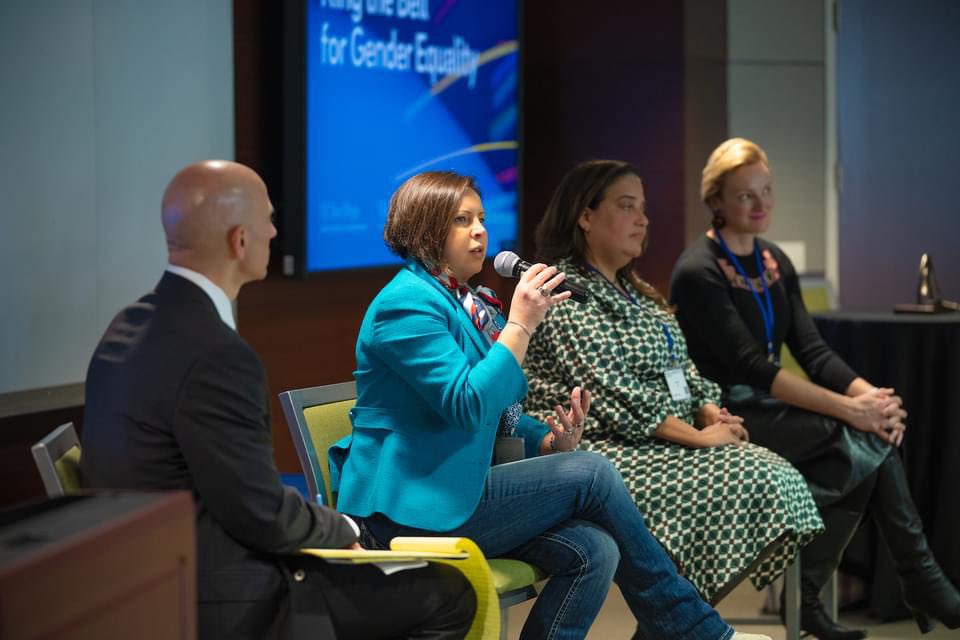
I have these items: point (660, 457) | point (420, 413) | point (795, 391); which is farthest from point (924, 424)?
point (420, 413)

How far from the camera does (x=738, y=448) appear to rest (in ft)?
10.6

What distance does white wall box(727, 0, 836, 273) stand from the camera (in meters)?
6.18

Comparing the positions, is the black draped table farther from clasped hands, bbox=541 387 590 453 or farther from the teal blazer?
the teal blazer

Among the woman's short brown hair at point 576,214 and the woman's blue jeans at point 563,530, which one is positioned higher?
the woman's short brown hair at point 576,214

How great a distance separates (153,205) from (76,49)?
54cm

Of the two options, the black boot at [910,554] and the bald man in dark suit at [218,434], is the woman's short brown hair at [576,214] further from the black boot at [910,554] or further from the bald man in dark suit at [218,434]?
the bald man in dark suit at [218,434]

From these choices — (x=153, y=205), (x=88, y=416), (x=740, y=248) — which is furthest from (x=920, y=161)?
(x=88, y=416)

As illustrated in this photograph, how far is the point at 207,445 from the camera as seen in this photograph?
5.75 ft

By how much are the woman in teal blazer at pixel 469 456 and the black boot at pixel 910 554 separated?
1114 millimetres

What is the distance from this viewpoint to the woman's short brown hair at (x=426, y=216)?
2.58 metres

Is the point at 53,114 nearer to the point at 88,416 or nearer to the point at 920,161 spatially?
the point at 88,416

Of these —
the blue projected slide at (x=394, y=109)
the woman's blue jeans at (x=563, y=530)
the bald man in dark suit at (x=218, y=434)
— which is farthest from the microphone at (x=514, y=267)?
the blue projected slide at (x=394, y=109)

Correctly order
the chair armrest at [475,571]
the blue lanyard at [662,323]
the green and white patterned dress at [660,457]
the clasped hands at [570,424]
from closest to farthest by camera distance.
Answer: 1. the chair armrest at [475,571]
2. the clasped hands at [570,424]
3. the green and white patterned dress at [660,457]
4. the blue lanyard at [662,323]

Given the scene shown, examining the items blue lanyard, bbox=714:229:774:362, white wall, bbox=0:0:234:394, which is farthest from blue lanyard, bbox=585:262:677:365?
white wall, bbox=0:0:234:394
